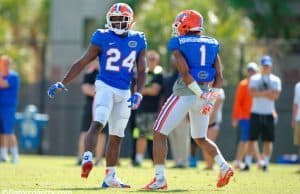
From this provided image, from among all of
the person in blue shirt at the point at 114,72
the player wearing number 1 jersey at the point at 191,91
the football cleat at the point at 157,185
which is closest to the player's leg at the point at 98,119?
the person in blue shirt at the point at 114,72

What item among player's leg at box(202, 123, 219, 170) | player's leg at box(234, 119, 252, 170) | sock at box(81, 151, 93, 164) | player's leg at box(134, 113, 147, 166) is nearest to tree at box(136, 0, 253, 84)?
player's leg at box(234, 119, 252, 170)

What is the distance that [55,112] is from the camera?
2973cm

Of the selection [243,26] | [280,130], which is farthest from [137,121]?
[243,26]

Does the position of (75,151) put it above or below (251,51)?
below

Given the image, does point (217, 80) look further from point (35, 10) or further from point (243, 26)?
point (35, 10)

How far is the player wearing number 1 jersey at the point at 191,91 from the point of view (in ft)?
42.9

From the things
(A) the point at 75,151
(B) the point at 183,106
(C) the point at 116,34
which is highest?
(C) the point at 116,34

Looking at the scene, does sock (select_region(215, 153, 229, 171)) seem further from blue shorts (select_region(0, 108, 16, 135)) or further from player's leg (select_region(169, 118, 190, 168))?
blue shorts (select_region(0, 108, 16, 135))

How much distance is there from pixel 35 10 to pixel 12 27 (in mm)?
1414

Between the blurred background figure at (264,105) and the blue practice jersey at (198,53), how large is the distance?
720cm

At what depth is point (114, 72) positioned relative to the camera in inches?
529

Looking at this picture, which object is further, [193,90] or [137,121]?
[137,121]

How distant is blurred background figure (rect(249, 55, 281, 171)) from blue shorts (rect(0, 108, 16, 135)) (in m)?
5.16

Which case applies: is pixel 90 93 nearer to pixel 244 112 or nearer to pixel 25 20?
pixel 244 112
